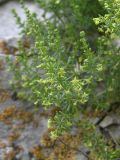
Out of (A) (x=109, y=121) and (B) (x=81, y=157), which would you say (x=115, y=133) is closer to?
(A) (x=109, y=121)

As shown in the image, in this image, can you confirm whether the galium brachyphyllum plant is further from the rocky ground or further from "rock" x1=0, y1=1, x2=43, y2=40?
"rock" x1=0, y1=1, x2=43, y2=40

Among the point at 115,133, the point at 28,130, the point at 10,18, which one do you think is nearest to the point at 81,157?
the point at 115,133

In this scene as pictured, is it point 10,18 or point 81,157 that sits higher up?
point 10,18

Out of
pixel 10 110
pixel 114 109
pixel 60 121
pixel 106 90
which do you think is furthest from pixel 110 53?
pixel 10 110

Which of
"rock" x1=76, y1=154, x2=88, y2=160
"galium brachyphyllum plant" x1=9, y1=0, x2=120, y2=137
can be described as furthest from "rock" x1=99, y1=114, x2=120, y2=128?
"rock" x1=76, y1=154, x2=88, y2=160

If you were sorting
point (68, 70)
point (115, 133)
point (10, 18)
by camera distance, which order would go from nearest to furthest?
point (68, 70)
point (115, 133)
point (10, 18)

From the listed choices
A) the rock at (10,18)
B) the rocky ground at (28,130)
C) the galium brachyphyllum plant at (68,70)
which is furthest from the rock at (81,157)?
the rock at (10,18)
